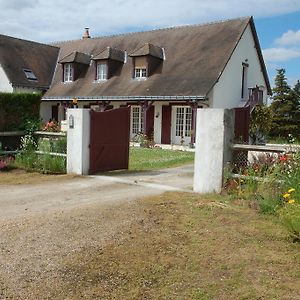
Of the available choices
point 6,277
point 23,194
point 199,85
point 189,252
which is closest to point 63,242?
point 6,277

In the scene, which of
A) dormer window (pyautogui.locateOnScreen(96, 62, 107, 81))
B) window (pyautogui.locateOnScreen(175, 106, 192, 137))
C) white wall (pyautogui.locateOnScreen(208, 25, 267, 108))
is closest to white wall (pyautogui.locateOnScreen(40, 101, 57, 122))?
dormer window (pyautogui.locateOnScreen(96, 62, 107, 81))

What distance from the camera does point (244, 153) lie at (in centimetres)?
884

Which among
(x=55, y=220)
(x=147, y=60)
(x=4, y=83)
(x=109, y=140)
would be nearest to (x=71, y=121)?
(x=109, y=140)

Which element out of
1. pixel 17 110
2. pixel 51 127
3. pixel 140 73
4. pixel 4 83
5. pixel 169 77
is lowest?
pixel 51 127

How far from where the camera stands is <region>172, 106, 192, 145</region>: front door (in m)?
25.0

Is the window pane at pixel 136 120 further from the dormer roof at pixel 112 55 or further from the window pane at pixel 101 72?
the dormer roof at pixel 112 55

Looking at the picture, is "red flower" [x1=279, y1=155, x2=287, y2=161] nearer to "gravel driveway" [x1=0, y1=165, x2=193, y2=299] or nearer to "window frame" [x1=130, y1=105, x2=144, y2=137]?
"gravel driveway" [x1=0, y1=165, x2=193, y2=299]

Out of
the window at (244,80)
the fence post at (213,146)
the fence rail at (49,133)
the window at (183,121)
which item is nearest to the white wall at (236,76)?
the window at (244,80)

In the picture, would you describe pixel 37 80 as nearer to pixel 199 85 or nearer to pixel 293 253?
pixel 199 85

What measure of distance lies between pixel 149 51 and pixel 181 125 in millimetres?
4997

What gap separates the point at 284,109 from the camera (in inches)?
1334

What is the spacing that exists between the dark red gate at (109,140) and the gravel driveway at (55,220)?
931 mm

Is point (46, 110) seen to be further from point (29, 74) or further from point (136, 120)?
point (136, 120)

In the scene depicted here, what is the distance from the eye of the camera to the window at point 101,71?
28.2 metres
